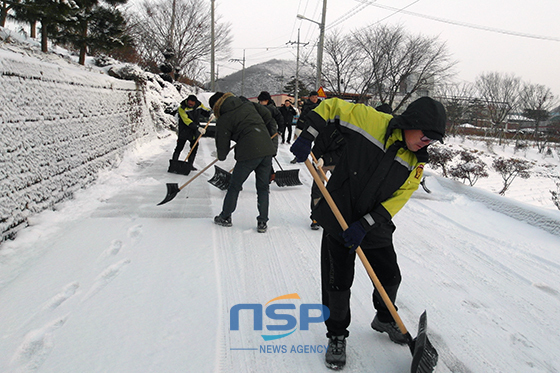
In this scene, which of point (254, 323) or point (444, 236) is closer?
point (254, 323)

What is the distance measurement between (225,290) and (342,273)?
45.8 inches

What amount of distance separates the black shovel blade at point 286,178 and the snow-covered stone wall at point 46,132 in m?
3.17

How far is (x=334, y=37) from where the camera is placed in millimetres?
26047

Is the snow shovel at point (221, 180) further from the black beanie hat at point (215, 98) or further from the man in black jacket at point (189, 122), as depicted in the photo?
the black beanie hat at point (215, 98)

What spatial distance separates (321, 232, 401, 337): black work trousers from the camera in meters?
2.21

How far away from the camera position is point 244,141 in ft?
13.6

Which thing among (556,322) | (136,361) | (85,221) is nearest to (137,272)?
(136,361)

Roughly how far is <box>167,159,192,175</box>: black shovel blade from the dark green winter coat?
2994mm

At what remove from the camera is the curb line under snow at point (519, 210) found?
15.0 ft

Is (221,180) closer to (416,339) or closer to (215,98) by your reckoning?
(215,98)

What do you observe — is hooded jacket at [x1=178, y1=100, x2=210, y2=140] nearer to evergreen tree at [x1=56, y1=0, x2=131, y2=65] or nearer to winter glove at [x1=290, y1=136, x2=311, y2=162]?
winter glove at [x1=290, y1=136, x2=311, y2=162]

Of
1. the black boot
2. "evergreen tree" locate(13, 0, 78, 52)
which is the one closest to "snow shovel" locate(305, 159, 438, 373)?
the black boot

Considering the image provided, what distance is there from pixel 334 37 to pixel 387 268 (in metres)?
26.9

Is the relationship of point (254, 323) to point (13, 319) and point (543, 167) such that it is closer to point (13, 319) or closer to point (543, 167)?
point (13, 319)
